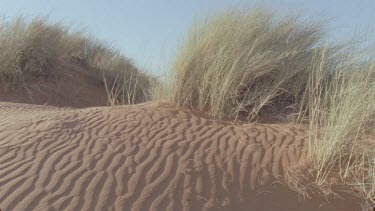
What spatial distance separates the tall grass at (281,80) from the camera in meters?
5.24

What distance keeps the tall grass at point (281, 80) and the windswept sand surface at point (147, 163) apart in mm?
357

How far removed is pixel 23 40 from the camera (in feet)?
40.2

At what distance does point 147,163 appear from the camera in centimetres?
509

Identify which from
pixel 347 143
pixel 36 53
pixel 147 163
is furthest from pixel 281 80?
pixel 36 53

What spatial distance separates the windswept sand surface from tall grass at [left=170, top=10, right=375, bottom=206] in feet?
1.17

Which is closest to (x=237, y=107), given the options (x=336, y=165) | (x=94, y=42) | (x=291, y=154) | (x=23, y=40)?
(x=291, y=154)

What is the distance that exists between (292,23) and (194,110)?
7.97ft

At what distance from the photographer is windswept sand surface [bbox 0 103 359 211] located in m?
4.47

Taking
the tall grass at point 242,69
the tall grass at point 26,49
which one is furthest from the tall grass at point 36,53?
the tall grass at point 242,69

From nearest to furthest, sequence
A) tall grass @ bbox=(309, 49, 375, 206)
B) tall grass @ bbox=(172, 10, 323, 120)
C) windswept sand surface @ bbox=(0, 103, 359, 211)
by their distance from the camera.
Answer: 1. windswept sand surface @ bbox=(0, 103, 359, 211)
2. tall grass @ bbox=(309, 49, 375, 206)
3. tall grass @ bbox=(172, 10, 323, 120)

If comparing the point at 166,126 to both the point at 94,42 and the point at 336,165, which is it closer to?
the point at 336,165

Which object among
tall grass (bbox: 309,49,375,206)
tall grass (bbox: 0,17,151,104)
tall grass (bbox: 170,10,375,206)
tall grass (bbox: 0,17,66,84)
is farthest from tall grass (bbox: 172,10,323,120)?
tall grass (bbox: 0,17,66,84)

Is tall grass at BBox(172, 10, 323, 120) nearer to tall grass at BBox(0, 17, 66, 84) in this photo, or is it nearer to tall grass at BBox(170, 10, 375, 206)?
tall grass at BBox(170, 10, 375, 206)

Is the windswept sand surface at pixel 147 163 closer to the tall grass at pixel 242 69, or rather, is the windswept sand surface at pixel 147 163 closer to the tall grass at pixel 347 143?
the tall grass at pixel 347 143
